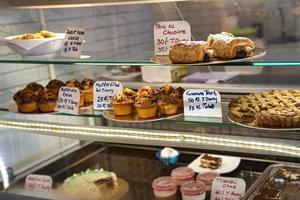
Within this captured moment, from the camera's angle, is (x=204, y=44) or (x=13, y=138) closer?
(x=204, y=44)

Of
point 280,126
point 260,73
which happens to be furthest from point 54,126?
point 260,73

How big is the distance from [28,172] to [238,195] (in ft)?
4.01

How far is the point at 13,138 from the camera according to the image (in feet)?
8.44

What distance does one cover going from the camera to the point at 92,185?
1953 mm

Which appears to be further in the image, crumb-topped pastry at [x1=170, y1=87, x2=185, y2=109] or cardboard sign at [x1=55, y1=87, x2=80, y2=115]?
cardboard sign at [x1=55, y1=87, x2=80, y2=115]

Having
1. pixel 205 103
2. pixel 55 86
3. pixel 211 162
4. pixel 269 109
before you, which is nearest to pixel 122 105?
pixel 205 103

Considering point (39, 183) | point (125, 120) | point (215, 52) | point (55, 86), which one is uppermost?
point (215, 52)

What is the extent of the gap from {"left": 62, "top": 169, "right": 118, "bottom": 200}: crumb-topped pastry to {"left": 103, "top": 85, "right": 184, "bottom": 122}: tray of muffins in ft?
1.58

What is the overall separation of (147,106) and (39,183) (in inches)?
33.7

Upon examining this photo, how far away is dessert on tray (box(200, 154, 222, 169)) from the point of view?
2.05 m

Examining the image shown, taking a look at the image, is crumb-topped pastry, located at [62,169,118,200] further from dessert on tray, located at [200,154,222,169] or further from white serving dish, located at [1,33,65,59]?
white serving dish, located at [1,33,65,59]

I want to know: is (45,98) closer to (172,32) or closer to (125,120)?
(125,120)

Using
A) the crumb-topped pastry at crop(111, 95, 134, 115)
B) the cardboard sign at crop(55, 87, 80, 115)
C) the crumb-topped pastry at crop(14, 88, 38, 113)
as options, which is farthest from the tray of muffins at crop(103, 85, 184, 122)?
the crumb-topped pastry at crop(14, 88, 38, 113)

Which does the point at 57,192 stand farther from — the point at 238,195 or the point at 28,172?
the point at 238,195
